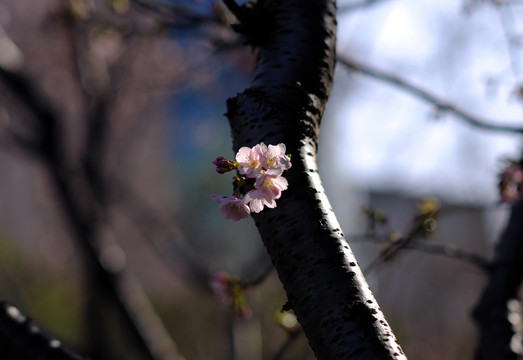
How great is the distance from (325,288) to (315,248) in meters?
0.07

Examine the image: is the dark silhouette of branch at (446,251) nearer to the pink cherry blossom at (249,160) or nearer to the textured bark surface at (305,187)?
the textured bark surface at (305,187)

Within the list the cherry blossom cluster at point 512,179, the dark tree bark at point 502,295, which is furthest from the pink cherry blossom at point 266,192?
the cherry blossom cluster at point 512,179

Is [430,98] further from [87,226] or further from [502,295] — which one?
[87,226]

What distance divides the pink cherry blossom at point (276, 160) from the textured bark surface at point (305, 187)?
0.04 metres

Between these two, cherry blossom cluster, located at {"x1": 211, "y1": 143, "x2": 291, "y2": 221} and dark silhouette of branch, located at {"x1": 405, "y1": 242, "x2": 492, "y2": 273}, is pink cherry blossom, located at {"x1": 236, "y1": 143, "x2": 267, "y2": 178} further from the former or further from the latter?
dark silhouette of branch, located at {"x1": 405, "y1": 242, "x2": 492, "y2": 273}

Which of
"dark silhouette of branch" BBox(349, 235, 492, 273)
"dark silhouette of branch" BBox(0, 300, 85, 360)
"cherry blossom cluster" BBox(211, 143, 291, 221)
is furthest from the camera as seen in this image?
"dark silhouette of branch" BBox(349, 235, 492, 273)

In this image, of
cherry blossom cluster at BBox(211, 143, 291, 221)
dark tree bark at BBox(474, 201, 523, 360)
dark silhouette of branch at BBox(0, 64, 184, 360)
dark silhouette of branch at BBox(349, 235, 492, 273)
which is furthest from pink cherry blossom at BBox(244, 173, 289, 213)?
dark silhouette of branch at BBox(0, 64, 184, 360)

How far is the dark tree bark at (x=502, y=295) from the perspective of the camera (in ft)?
6.59

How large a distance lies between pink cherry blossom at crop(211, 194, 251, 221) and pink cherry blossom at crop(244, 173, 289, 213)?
0.05 meters

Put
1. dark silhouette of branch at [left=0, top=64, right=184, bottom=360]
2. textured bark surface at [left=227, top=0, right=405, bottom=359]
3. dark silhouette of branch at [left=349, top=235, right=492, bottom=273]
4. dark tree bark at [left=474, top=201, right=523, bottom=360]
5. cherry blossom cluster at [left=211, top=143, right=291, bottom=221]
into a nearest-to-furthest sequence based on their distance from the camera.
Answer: textured bark surface at [left=227, top=0, right=405, bottom=359] → cherry blossom cluster at [left=211, top=143, right=291, bottom=221] → dark tree bark at [left=474, top=201, right=523, bottom=360] → dark silhouette of branch at [left=349, top=235, right=492, bottom=273] → dark silhouette of branch at [left=0, top=64, right=184, bottom=360]

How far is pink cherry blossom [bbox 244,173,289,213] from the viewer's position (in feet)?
2.86

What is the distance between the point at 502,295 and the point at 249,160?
1.75 meters

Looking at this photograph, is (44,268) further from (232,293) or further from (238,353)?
(232,293)

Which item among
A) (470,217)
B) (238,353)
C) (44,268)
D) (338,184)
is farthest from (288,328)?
(470,217)
